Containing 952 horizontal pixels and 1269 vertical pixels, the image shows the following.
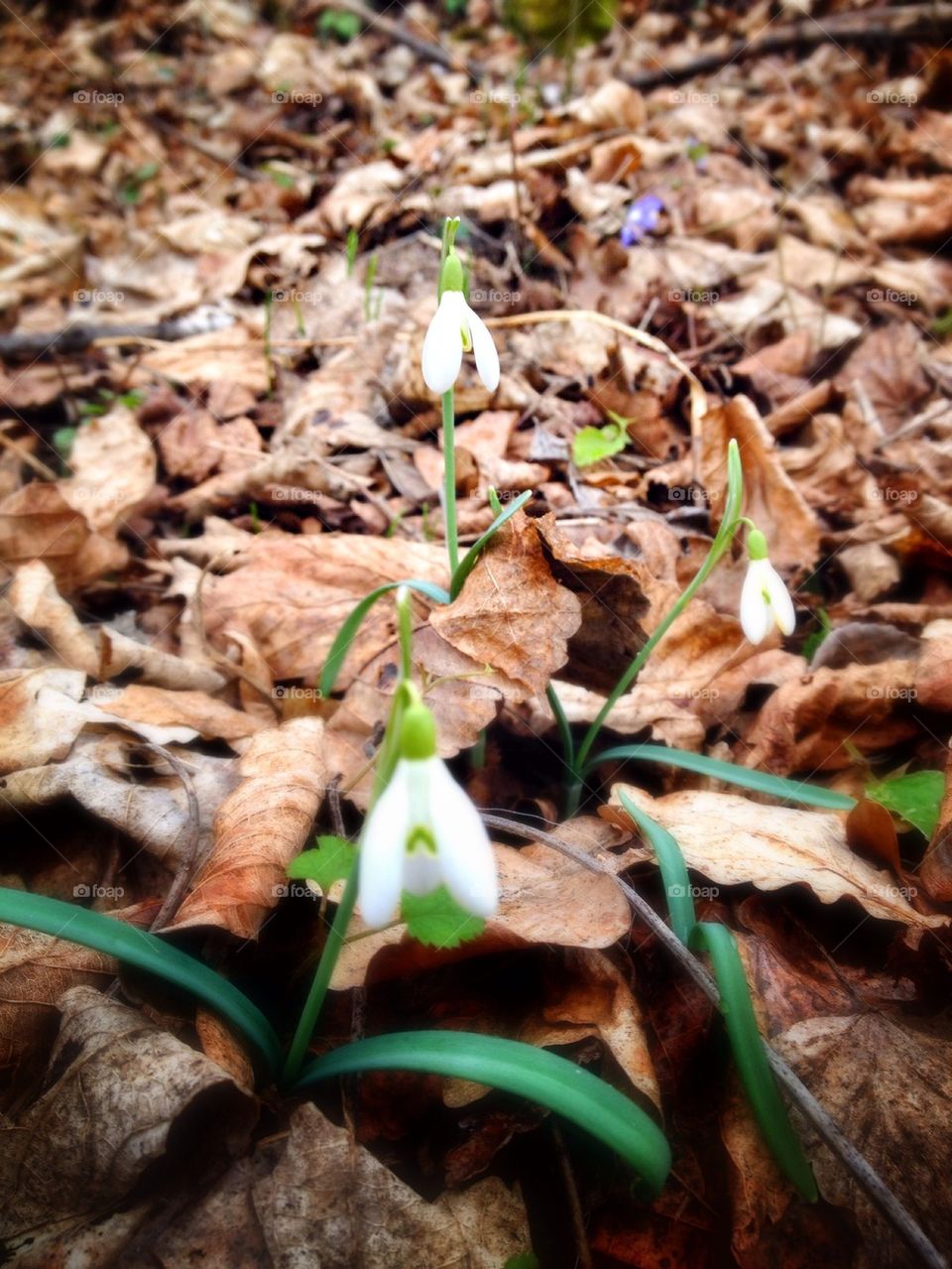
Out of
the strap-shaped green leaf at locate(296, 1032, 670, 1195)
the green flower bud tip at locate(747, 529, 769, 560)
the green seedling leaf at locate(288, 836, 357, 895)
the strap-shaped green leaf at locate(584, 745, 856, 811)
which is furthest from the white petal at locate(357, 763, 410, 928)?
the green flower bud tip at locate(747, 529, 769, 560)

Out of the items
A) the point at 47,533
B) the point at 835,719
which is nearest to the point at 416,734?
the point at 835,719

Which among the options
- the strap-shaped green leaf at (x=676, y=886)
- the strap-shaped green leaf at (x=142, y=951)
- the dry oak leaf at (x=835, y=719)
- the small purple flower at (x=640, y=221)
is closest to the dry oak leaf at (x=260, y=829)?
the strap-shaped green leaf at (x=142, y=951)

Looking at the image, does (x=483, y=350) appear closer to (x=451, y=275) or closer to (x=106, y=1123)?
(x=451, y=275)

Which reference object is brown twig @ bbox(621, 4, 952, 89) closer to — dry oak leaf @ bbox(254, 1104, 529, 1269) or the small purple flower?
the small purple flower

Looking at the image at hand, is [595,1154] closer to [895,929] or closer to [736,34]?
[895,929]

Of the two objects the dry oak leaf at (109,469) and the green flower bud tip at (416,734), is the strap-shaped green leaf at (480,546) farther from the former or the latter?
the dry oak leaf at (109,469)

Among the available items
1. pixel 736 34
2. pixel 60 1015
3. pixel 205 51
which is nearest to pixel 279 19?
pixel 205 51

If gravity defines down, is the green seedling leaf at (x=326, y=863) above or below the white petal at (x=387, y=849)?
below
